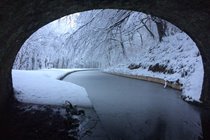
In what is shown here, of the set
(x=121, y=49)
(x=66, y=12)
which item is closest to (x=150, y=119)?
(x=66, y=12)

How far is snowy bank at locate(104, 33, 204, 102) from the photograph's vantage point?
37.8ft

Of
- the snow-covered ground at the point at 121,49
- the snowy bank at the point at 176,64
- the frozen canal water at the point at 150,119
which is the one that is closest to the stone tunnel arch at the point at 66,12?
the frozen canal water at the point at 150,119

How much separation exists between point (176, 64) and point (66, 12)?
1027cm

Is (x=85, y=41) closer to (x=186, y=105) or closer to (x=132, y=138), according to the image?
(x=186, y=105)

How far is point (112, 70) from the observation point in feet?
106

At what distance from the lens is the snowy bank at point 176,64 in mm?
11516

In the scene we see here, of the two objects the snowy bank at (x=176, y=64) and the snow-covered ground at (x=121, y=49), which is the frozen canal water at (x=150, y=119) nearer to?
the snowy bank at (x=176, y=64)

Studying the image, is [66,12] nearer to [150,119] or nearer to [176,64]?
[150,119]

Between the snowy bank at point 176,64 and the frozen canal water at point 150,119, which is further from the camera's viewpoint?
the snowy bank at point 176,64

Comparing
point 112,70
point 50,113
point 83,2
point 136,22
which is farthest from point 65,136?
point 112,70

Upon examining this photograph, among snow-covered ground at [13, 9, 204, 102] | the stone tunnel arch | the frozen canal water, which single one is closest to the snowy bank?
snow-covered ground at [13, 9, 204, 102]

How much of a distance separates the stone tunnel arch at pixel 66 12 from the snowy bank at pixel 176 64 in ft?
10.0

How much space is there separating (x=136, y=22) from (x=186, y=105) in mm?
14708

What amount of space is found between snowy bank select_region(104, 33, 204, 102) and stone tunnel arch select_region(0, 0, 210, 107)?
305 centimetres
